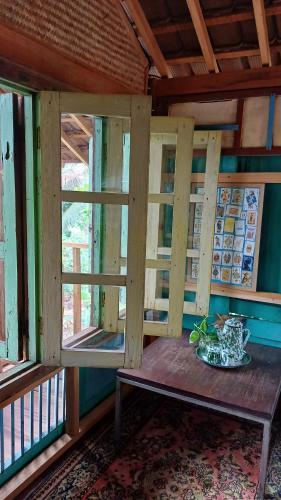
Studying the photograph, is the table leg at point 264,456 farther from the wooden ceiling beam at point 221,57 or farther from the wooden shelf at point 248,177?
the wooden ceiling beam at point 221,57

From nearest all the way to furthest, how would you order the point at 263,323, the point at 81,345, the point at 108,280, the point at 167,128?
the point at 108,280 < the point at 81,345 < the point at 167,128 < the point at 263,323

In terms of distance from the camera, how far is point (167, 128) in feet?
7.13

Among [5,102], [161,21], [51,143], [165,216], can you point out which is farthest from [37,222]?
[161,21]

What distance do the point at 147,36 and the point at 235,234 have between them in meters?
1.45

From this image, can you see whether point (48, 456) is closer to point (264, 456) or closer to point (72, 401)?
point (72, 401)

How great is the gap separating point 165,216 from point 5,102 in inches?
44.6

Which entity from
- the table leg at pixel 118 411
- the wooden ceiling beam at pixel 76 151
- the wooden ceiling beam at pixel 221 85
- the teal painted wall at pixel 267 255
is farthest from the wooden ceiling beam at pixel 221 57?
the table leg at pixel 118 411

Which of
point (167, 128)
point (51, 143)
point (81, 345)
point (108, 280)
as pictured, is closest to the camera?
point (51, 143)

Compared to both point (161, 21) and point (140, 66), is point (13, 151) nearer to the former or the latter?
point (140, 66)

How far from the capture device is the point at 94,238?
229 cm

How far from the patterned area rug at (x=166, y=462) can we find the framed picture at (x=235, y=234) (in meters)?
1.02

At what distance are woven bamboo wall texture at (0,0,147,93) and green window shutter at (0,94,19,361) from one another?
0.33 meters

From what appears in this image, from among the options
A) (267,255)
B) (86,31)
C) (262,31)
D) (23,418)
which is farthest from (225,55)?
(23,418)

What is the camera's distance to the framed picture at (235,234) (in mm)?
2582
